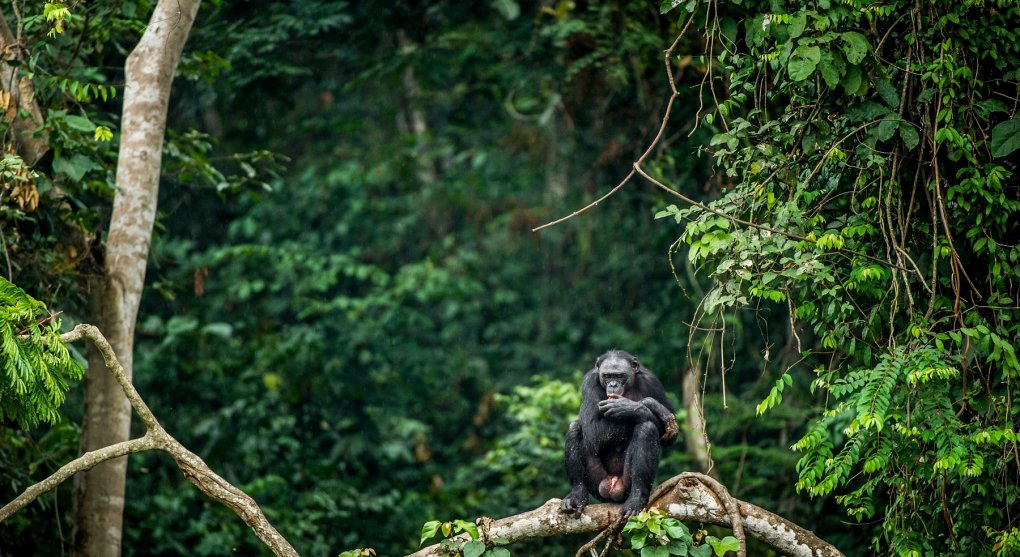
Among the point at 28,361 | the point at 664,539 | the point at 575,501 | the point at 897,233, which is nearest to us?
the point at 28,361

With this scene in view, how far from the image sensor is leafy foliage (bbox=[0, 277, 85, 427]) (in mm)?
4566

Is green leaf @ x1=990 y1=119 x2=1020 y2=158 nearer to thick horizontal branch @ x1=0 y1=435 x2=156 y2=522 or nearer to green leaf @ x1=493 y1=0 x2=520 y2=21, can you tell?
thick horizontal branch @ x1=0 y1=435 x2=156 y2=522

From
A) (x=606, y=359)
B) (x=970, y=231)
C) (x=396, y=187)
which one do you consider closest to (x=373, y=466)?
(x=396, y=187)

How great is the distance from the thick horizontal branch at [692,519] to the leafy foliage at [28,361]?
6.18 feet

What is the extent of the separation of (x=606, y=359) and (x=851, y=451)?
1.99 m

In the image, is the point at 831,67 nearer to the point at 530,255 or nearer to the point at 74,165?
the point at 74,165

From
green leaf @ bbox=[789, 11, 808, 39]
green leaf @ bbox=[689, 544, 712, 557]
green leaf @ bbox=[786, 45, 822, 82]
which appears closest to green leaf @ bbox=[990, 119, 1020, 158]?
green leaf @ bbox=[786, 45, 822, 82]

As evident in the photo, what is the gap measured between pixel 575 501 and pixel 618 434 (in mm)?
756

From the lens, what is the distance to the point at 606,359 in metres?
6.86

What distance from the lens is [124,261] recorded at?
287 inches

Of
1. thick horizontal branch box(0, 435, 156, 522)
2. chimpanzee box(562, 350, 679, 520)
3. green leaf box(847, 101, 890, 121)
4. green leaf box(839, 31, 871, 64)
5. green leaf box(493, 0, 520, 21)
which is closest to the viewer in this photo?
thick horizontal branch box(0, 435, 156, 522)

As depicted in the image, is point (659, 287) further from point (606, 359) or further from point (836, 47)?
point (836, 47)

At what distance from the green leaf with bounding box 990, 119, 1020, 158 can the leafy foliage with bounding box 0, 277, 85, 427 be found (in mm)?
4581

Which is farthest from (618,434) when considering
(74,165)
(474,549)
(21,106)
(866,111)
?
(21,106)
